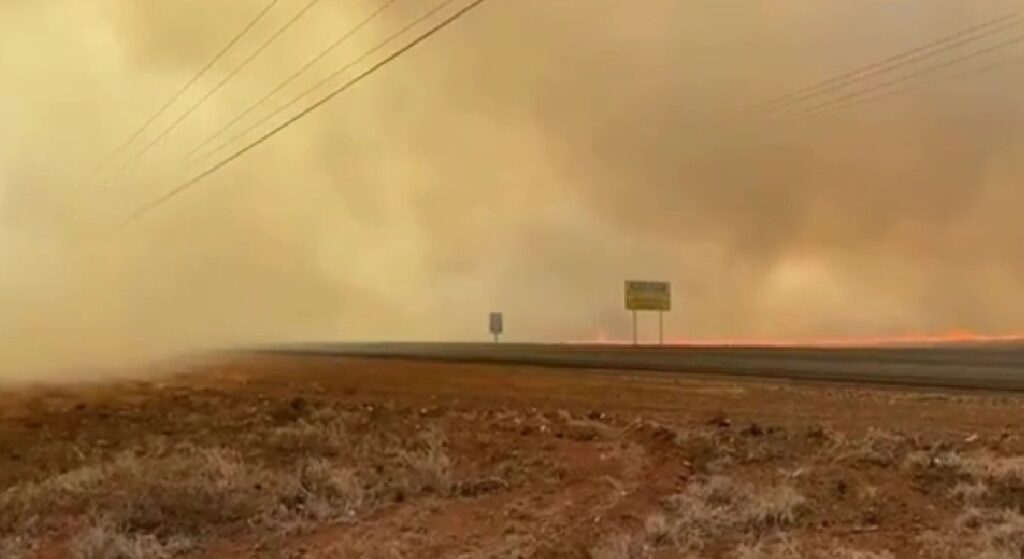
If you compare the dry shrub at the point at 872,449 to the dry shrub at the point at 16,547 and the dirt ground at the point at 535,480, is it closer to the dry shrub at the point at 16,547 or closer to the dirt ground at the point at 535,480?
the dirt ground at the point at 535,480

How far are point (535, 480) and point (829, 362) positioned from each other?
18597 mm

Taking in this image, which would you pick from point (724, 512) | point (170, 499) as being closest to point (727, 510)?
point (724, 512)

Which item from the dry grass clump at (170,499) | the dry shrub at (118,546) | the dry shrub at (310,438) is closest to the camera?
the dry shrub at (118,546)

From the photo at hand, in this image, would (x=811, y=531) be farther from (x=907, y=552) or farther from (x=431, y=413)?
(x=431, y=413)

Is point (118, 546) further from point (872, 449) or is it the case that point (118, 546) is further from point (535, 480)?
point (872, 449)

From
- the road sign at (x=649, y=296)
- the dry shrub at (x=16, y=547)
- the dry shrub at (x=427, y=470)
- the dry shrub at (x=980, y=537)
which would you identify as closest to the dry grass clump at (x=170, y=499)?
the dry shrub at (x=16, y=547)

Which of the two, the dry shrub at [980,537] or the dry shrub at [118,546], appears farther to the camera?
the dry shrub at [118,546]

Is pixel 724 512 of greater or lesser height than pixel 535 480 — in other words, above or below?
below

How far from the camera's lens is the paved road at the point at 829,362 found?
917 inches

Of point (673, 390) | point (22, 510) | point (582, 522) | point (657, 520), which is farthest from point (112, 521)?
point (673, 390)

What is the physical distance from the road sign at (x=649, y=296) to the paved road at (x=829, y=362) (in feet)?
39.3

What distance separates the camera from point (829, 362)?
2966 centimetres

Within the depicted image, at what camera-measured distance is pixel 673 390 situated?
22.1m

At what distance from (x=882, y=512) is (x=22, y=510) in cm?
926
